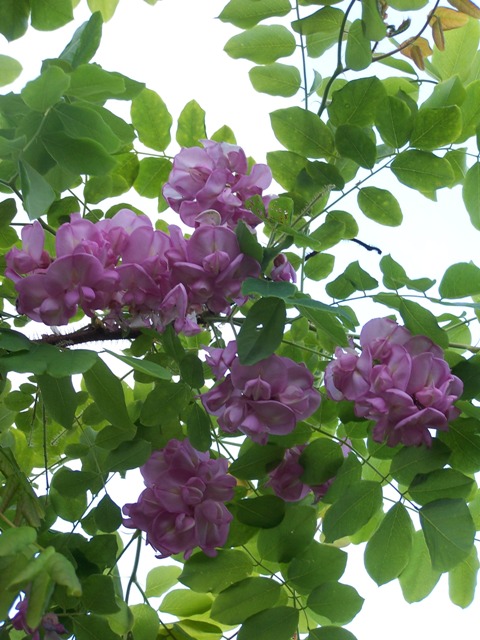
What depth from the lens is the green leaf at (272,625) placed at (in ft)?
2.71

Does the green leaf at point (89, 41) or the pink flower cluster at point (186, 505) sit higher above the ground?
the green leaf at point (89, 41)

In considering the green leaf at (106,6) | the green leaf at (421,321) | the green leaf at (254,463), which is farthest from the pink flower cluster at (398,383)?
the green leaf at (106,6)

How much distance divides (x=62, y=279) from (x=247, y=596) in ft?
1.25

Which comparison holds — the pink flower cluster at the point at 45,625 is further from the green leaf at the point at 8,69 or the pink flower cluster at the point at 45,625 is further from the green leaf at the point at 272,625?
the green leaf at the point at 8,69

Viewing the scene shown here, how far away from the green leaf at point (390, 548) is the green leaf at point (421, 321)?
7.0 inches

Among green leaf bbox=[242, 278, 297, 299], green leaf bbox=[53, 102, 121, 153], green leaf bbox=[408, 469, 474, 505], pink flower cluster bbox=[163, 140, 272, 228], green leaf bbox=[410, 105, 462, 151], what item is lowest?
green leaf bbox=[408, 469, 474, 505]

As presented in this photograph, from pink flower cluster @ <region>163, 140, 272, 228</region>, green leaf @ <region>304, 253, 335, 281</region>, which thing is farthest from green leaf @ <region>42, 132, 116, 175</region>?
green leaf @ <region>304, 253, 335, 281</region>

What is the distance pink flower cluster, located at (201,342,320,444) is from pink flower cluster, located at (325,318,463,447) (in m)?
0.04

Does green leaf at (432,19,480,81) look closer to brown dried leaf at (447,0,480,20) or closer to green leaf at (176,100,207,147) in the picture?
brown dried leaf at (447,0,480,20)

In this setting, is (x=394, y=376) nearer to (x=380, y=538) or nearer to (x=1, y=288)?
(x=380, y=538)

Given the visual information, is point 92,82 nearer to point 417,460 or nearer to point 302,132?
point 302,132

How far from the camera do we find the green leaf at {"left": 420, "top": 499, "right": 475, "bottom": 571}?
777 mm

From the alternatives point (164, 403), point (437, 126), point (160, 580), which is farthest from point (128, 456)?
point (437, 126)

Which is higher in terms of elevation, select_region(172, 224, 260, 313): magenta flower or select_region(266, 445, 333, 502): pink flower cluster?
select_region(172, 224, 260, 313): magenta flower
